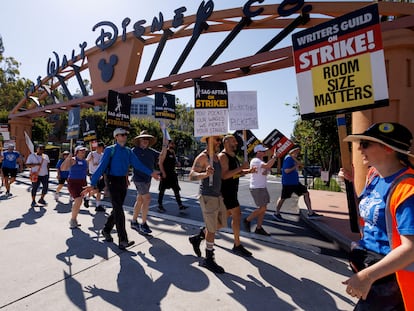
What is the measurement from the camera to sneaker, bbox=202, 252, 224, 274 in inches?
141

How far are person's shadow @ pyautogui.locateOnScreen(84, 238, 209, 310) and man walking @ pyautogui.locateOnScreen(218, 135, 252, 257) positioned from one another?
31.8 inches

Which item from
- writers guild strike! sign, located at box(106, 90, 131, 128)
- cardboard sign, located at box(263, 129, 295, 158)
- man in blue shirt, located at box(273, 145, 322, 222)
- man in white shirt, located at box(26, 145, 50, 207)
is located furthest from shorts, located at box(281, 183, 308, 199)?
man in white shirt, located at box(26, 145, 50, 207)

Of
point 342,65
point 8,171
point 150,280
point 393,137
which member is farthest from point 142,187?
point 8,171

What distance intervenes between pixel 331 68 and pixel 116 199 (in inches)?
146

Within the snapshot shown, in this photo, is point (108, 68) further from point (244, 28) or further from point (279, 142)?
point (279, 142)

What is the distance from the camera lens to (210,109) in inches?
176

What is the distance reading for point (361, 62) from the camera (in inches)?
125

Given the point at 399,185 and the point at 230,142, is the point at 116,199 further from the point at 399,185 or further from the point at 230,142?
the point at 399,185

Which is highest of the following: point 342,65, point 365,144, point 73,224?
point 342,65

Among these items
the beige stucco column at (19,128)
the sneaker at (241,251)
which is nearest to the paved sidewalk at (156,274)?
the sneaker at (241,251)

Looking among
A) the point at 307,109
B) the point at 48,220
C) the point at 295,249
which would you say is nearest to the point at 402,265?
the point at 307,109

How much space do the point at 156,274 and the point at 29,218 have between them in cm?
430

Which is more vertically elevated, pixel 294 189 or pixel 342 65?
pixel 342 65

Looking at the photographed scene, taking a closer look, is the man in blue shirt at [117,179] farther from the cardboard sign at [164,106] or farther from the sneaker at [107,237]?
the cardboard sign at [164,106]
